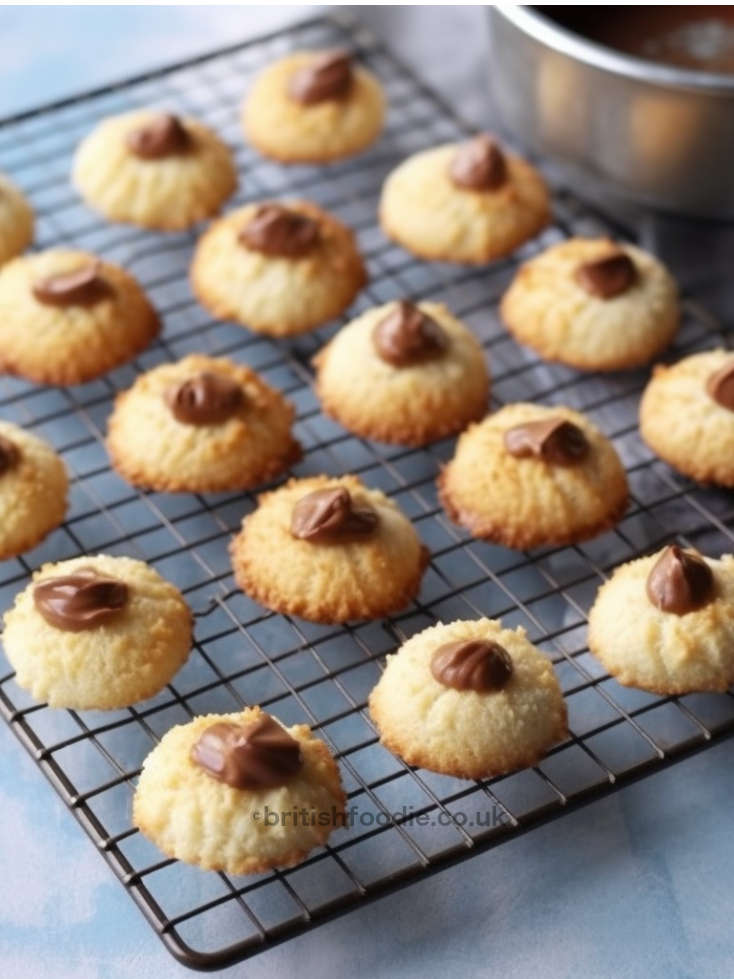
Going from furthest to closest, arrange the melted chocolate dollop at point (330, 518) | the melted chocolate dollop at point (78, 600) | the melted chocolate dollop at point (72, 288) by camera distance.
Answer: the melted chocolate dollop at point (72, 288) → the melted chocolate dollop at point (330, 518) → the melted chocolate dollop at point (78, 600)

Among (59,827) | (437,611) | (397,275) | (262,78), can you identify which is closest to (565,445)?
(437,611)

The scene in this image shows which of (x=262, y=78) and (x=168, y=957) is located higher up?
(x=262, y=78)

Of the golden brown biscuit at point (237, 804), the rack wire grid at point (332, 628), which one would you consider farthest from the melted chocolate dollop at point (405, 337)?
the golden brown biscuit at point (237, 804)

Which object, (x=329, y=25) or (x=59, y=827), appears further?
(x=329, y=25)

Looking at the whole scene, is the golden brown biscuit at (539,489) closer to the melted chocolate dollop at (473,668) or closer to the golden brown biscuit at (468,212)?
the melted chocolate dollop at (473,668)

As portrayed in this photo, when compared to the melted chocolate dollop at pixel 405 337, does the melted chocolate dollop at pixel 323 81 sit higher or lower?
higher

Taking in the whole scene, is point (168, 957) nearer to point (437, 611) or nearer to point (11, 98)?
point (437, 611)

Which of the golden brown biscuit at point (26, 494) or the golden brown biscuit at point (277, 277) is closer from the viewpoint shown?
the golden brown biscuit at point (26, 494)
